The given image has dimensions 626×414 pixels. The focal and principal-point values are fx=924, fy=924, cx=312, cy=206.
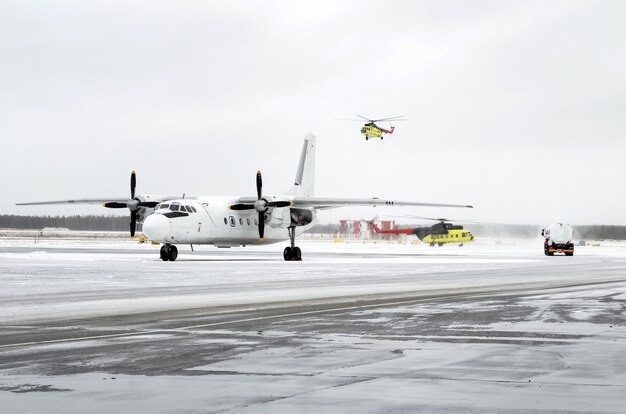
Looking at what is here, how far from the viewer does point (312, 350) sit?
12469mm

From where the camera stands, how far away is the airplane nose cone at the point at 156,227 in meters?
50.1

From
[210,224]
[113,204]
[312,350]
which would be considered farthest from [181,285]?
[113,204]

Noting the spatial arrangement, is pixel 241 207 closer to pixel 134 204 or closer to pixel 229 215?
pixel 229 215

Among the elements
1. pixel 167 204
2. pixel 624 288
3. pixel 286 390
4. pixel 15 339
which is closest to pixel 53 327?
pixel 15 339

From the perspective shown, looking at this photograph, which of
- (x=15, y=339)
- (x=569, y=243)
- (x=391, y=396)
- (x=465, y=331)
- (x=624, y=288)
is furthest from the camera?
(x=569, y=243)

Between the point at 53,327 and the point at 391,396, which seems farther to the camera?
the point at 53,327

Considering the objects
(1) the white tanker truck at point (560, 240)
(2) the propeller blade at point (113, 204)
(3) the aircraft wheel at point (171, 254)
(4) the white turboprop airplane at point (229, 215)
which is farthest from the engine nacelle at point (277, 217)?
(1) the white tanker truck at point (560, 240)

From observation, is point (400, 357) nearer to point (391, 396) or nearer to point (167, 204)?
point (391, 396)

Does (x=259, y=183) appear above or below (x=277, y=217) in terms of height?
above

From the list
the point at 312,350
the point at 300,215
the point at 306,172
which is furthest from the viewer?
the point at 306,172

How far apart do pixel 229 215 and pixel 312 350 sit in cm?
4501

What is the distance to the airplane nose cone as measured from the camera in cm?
5012

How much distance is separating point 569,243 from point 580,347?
5995cm

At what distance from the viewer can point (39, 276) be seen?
33.3 meters
